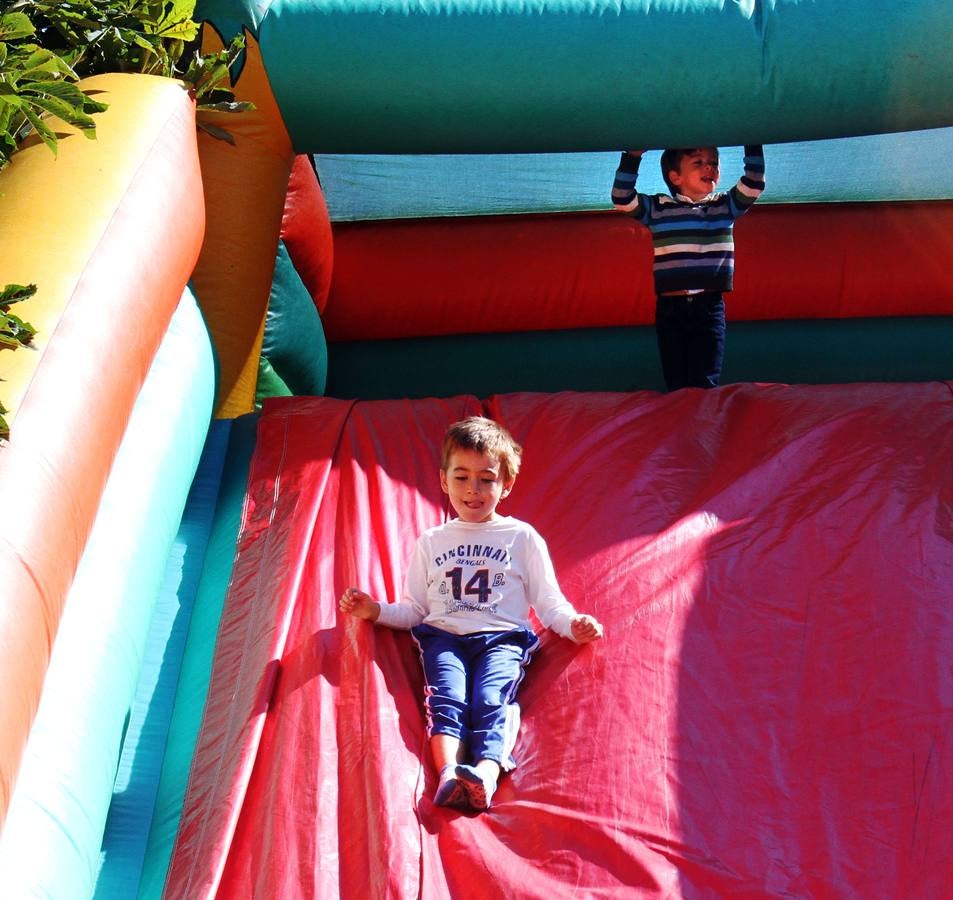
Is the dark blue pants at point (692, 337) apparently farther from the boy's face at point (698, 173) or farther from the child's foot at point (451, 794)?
the child's foot at point (451, 794)

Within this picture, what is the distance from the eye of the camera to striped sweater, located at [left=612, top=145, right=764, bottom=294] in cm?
289

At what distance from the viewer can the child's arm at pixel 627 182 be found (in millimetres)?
2883

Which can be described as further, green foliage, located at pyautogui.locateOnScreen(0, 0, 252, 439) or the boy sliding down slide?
green foliage, located at pyautogui.locateOnScreen(0, 0, 252, 439)

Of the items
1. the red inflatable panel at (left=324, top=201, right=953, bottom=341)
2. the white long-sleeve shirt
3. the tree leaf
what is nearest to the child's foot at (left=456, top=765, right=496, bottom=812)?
the white long-sleeve shirt

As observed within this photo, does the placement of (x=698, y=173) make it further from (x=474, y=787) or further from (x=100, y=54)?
(x=474, y=787)

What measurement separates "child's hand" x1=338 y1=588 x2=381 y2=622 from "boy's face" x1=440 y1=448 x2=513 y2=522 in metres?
0.22

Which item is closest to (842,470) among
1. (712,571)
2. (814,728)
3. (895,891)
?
(712,571)

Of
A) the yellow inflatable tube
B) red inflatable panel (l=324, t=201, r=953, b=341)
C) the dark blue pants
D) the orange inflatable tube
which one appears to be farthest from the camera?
red inflatable panel (l=324, t=201, r=953, b=341)

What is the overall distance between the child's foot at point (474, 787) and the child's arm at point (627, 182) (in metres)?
1.62

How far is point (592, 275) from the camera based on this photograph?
11.1ft

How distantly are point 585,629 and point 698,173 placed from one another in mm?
1373

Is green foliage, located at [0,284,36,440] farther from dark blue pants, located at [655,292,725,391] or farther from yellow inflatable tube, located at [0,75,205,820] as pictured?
dark blue pants, located at [655,292,725,391]

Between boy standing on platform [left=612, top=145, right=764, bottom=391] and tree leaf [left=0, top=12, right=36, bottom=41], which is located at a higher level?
boy standing on platform [left=612, top=145, right=764, bottom=391]

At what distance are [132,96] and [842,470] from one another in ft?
5.42
